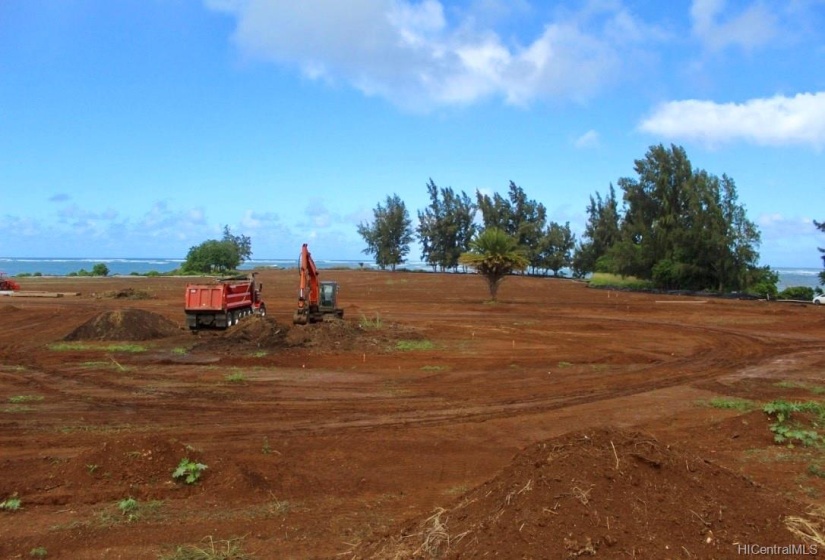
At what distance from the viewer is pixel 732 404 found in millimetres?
14406

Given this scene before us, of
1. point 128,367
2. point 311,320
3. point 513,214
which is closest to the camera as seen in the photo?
point 128,367

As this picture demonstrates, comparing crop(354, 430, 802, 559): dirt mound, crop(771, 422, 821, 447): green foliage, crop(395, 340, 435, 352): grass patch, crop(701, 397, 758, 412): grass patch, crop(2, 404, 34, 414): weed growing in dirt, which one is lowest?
crop(2, 404, 34, 414): weed growing in dirt

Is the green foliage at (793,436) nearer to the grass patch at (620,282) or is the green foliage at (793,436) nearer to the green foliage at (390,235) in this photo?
the grass patch at (620,282)

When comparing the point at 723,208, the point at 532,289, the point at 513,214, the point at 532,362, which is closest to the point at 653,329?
the point at 532,362

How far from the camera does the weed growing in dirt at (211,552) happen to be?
6426 mm

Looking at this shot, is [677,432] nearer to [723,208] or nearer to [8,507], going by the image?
[8,507]

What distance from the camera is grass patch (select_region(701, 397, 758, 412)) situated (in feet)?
46.3

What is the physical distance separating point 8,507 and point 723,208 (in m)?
59.5

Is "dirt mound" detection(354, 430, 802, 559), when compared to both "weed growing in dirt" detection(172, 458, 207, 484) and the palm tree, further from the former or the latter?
the palm tree

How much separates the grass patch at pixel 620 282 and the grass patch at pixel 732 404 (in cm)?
5037

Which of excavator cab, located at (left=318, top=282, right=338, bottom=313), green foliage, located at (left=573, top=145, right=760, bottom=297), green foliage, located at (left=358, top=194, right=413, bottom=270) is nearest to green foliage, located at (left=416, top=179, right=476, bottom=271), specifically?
green foliage, located at (left=358, top=194, right=413, bottom=270)

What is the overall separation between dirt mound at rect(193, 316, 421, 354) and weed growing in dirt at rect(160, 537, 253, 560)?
52.8ft

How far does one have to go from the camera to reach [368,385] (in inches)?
671

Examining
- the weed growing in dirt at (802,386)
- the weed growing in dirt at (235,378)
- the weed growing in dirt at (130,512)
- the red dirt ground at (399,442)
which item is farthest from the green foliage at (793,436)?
the weed growing in dirt at (235,378)
